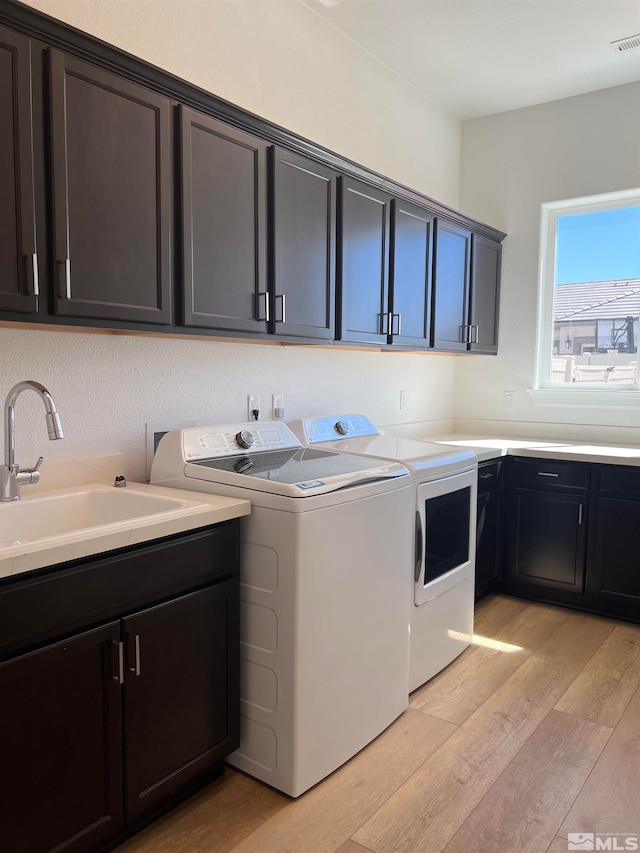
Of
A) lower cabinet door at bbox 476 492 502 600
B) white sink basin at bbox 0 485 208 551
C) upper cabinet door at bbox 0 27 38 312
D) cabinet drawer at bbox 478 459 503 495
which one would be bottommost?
lower cabinet door at bbox 476 492 502 600

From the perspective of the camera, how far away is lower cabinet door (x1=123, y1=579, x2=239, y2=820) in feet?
5.25

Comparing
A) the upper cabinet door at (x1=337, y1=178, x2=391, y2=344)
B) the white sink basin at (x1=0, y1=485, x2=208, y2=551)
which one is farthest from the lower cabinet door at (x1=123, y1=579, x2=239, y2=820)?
the upper cabinet door at (x1=337, y1=178, x2=391, y2=344)

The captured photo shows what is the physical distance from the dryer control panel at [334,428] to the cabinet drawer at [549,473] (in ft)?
2.99

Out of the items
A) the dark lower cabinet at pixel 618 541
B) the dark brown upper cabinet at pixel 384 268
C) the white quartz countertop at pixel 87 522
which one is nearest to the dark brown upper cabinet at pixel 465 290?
the dark brown upper cabinet at pixel 384 268

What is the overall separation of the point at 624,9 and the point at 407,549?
2.66m

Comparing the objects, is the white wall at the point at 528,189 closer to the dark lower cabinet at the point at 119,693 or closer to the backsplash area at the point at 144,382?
the backsplash area at the point at 144,382

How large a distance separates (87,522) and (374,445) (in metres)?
1.28

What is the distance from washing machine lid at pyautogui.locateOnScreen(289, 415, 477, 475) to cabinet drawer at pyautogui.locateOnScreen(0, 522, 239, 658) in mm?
855

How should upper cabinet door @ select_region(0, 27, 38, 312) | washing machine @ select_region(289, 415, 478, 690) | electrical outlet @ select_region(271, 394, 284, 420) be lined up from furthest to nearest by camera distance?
electrical outlet @ select_region(271, 394, 284, 420), washing machine @ select_region(289, 415, 478, 690), upper cabinet door @ select_region(0, 27, 38, 312)

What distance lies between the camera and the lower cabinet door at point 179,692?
1.60 metres

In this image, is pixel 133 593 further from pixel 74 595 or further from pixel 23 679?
pixel 23 679

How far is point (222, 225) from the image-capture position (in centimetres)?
208

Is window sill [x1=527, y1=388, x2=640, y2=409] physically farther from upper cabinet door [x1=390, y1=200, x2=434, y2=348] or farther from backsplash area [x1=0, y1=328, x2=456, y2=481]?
backsplash area [x1=0, y1=328, x2=456, y2=481]

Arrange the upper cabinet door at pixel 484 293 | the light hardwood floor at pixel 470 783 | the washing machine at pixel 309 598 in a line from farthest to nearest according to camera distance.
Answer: the upper cabinet door at pixel 484 293 < the washing machine at pixel 309 598 < the light hardwood floor at pixel 470 783
